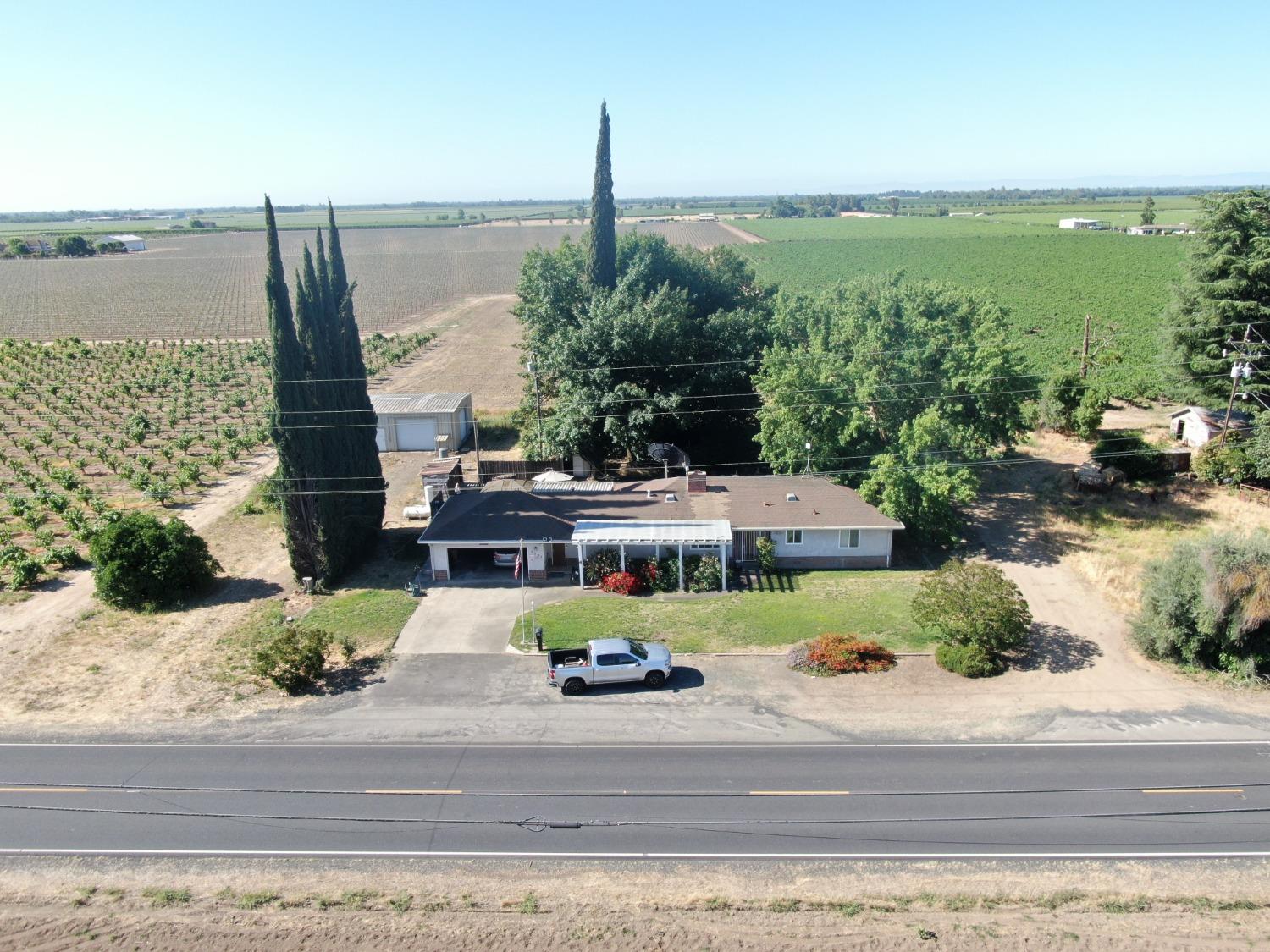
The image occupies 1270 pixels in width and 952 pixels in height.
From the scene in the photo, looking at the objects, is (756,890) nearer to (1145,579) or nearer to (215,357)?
(1145,579)

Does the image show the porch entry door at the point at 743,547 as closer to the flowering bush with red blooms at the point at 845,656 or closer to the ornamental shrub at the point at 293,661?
the flowering bush with red blooms at the point at 845,656

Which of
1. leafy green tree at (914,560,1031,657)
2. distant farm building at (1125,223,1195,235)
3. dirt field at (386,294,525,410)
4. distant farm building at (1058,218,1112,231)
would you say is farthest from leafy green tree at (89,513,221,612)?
distant farm building at (1058,218,1112,231)

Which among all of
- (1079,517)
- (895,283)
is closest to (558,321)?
(895,283)

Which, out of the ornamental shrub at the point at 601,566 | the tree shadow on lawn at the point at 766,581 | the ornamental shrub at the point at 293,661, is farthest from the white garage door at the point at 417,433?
the ornamental shrub at the point at 293,661

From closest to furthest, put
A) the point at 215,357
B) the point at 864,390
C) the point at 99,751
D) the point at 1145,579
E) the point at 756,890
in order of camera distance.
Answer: the point at 756,890 → the point at 99,751 → the point at 1145,579 → the point at 864,390 → the point at 215,357

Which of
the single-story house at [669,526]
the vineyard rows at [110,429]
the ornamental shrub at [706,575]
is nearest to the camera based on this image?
the ornamental shrub at [706,575]

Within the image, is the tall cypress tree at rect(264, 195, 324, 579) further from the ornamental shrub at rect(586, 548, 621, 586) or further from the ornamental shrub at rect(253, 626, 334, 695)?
the ornamental shrub at rect(586, 548, 621, 586)
